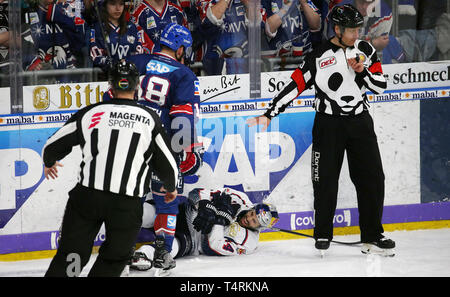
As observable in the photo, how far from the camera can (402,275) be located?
17.0ft

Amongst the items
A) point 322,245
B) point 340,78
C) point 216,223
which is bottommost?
point 322,245

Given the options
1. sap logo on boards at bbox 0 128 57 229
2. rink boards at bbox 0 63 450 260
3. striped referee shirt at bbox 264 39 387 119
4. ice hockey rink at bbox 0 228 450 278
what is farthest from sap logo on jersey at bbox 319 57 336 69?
sap logo on boards at bbox 0 128 57 229

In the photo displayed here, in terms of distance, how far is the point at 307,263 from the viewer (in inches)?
217

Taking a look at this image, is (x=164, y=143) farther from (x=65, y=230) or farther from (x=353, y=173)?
(x=353, y=173)

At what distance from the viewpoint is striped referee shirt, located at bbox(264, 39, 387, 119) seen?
5.49 m

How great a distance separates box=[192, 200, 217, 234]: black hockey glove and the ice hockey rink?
0.20 meters

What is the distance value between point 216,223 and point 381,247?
3.54 feet

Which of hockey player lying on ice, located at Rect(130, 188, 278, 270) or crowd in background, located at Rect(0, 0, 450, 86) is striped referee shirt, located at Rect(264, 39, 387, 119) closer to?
crowd in background, located at Rect(0, 0, 450, 86)

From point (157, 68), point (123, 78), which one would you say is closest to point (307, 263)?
point (157, 68)

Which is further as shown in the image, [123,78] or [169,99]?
[169,99]

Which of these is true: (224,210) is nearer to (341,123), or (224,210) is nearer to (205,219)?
(205,219)

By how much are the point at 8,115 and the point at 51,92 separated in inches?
12.5

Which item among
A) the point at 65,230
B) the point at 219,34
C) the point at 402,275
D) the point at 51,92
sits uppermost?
the point at 219,34
